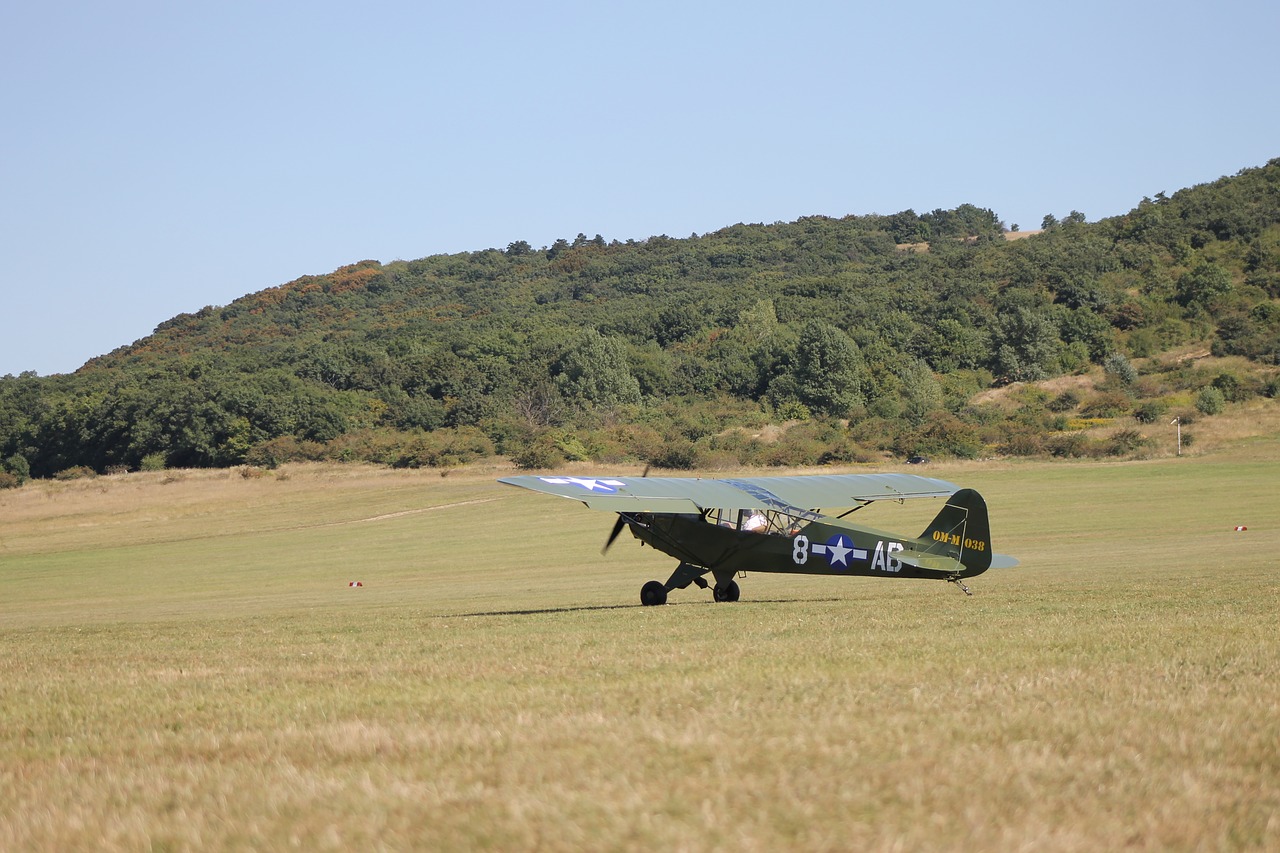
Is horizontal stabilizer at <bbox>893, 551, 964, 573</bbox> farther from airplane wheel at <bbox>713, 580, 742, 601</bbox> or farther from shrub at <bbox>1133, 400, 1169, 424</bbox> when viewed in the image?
shrub at <bbox>1133, 400, 1169, 424</bbox>

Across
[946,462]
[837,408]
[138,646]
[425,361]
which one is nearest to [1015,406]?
[837,408]

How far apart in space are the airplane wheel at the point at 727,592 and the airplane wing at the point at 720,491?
4.82ft

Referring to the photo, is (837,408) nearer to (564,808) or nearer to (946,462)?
(946,462)

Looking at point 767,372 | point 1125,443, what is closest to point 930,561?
point 1125,443

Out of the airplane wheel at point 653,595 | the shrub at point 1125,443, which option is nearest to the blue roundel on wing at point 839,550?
the airplane wheel at point 653,595

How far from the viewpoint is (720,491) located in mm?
16641

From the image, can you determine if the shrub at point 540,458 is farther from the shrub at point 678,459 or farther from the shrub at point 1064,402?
the shrub at point 1064,402

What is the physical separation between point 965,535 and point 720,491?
337 cm

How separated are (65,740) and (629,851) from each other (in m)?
4.11

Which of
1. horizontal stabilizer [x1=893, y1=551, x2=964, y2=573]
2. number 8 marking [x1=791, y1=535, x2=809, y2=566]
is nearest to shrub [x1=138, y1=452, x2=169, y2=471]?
number 8 marking [x1=791, y1=535, x2=809, y2=566]

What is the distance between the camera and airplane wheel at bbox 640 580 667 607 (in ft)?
56.2

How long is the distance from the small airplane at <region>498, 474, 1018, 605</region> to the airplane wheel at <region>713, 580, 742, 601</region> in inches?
0.6

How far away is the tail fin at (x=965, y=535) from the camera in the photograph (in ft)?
53.9

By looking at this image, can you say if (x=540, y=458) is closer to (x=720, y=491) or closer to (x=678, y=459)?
(x=678, y=459)
